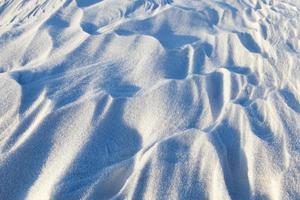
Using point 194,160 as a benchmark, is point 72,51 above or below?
above

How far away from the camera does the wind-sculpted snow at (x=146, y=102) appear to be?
6.11 feet

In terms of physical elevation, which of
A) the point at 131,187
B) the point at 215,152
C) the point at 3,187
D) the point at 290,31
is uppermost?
the point at 3,187

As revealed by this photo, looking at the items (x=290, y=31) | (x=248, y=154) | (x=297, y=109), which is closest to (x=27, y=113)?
(x=248, y=154)

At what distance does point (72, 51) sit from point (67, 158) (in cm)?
102

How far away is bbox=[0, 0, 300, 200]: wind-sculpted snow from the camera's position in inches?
73.3

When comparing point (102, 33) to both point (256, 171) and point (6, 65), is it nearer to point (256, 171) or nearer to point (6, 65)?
point (6, 65)

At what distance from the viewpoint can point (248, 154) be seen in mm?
2021

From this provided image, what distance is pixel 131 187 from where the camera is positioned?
1804mm

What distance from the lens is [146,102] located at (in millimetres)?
2322

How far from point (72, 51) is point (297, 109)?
61.4 inches

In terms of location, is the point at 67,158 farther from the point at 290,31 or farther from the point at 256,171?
the point at 290,31

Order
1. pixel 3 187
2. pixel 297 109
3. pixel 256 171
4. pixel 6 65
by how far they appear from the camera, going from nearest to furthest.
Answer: pixel 3 187 → pixel 256 171 → pixel 297 109 → pixel 6 65

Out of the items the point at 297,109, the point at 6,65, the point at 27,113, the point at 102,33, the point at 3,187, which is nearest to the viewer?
the point at 3,187

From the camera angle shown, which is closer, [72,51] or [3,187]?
[3,187]
